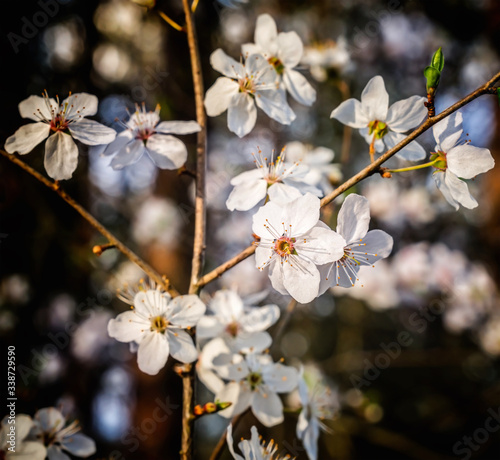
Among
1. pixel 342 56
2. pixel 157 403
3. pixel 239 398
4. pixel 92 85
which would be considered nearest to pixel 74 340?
pixel 157 403

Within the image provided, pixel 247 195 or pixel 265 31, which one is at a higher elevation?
pixel 265 31

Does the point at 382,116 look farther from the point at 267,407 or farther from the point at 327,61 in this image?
the point at 327,61

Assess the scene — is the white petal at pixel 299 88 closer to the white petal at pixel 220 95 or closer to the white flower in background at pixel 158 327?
the white petal at pixel 220 95

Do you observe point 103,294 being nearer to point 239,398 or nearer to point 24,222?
point 24,222

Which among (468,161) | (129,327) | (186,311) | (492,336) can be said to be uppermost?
(468,161)

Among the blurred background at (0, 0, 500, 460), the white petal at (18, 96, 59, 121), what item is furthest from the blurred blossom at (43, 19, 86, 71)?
the white petal at (18, 96, 59, 121)

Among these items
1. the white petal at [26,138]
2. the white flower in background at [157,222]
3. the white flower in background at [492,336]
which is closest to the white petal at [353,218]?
the white petal at [26,138]

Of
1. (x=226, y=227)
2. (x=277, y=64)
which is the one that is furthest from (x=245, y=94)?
(x=226, y=227)
